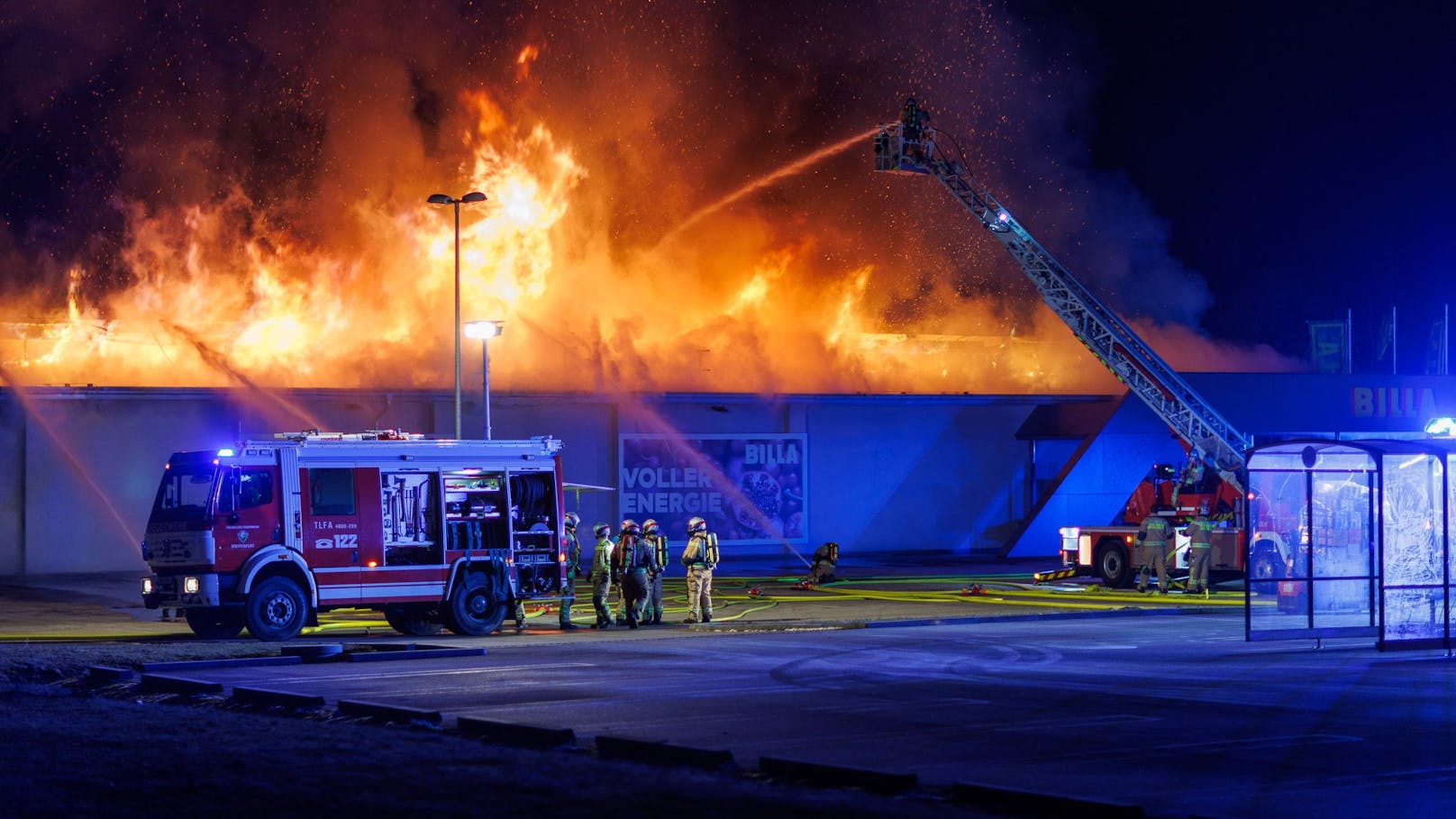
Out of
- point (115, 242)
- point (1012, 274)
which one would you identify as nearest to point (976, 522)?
point (1012, 274)

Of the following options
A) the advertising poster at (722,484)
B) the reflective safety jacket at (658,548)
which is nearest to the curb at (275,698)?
the reflective safety jacket at (658,548)

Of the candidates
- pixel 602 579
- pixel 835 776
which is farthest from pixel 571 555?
pixel 835 776

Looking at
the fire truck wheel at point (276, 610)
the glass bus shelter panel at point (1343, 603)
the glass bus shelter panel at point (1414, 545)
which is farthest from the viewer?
the fire truck wheel at point (276, 610)

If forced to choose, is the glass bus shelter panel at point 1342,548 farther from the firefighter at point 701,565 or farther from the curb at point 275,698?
the curb at point 275,698

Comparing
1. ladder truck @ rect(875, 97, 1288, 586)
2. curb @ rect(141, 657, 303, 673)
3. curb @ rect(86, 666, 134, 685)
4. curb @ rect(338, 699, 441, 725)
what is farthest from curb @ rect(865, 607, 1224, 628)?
curb @ rect(338, 699, 441, 725)

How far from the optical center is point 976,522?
153 ft

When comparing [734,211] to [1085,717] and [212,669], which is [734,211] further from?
[1085,717]

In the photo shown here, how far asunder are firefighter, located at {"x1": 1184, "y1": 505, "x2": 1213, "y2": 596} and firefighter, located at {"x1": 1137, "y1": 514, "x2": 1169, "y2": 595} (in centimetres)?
47

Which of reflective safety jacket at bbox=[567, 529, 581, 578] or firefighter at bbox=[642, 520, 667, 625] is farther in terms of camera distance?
reflective safety jacket at bbox=[567, 529, 581, 578]

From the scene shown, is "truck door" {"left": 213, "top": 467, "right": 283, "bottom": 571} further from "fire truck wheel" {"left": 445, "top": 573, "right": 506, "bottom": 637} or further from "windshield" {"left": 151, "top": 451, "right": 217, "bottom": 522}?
"fire truck wheel" {"left": 445, "top": 573, "right": 506, "bottom": 637}

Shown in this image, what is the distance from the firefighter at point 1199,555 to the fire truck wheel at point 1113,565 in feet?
5.89

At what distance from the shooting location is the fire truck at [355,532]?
21828 mm

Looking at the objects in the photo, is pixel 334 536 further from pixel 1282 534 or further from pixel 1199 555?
pixel 1199 555

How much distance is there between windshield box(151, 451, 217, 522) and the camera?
71.6 ft
